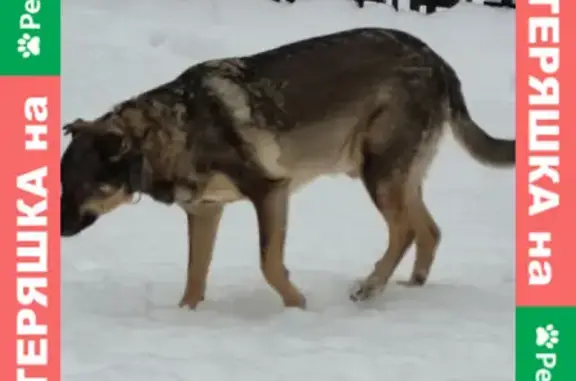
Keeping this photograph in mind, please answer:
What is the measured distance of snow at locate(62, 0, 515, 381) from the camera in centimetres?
269

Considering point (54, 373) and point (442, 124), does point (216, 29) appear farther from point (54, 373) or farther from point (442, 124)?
point (54, 373)

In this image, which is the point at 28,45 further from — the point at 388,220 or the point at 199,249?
the point at 388,220

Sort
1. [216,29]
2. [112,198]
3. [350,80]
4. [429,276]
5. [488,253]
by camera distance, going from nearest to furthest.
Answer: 1. [112,198]
2. [350,80]
3. [429,276]
4. [488,253]
5. [216,29]

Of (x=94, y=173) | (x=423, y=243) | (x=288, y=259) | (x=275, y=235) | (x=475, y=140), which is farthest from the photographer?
(x=288, y=259)

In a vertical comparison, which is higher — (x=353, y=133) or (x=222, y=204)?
(x=353, y=133)

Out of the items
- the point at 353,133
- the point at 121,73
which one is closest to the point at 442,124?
the point at 353,133

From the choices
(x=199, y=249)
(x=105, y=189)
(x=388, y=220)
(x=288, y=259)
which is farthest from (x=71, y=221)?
(x=288, y=259)

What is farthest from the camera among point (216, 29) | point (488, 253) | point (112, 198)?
point (216, 29)

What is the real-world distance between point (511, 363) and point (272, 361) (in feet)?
2.30

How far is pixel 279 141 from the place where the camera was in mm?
3195

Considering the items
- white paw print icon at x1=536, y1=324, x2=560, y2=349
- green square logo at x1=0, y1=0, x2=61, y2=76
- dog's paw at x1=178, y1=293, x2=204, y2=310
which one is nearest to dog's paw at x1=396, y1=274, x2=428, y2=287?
dog's paw at x1=178, y1=293, x2=204, y2=310

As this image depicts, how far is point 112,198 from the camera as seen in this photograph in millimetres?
3045

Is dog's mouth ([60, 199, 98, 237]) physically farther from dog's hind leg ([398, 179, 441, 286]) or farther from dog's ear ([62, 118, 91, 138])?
dog's hind leg ([398, 179, 441, 286])

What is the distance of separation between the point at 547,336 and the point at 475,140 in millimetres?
1071
